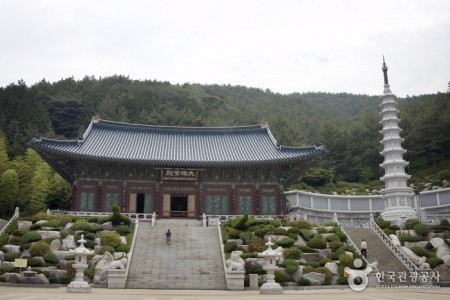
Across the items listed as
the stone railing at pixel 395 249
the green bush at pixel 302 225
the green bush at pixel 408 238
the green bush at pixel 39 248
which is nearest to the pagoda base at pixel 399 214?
the stone railing at pixel 395 249

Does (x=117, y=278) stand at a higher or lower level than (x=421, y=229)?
lower

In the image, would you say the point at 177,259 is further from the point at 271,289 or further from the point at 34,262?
the point at 34,262

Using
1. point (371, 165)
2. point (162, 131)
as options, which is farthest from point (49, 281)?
point (371, 165)

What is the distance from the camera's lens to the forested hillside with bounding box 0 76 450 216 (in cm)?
7412

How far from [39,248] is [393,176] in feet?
98.5

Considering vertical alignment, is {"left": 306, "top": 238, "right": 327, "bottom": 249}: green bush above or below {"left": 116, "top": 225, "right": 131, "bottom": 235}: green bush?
below

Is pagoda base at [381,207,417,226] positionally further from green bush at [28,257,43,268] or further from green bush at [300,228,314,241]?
green bush at [28,257,43,268]

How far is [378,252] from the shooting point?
31766 millimetres

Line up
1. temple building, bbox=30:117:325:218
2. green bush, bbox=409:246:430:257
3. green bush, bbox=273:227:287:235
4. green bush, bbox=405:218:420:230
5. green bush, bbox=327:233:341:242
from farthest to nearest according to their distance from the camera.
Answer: temple building, bbox=30:117:325:218
green bush, bbox=405:218:420:230
green bush, bbox=273:227:287:235
green bush, bbox=327:233:341:242
green bush, bbox=409:246:430:257

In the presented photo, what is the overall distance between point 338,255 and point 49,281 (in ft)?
57.7

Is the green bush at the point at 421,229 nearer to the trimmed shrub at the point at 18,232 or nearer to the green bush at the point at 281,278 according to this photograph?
the green bush at the point at 281,278

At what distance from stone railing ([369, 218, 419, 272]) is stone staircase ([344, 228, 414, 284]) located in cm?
20

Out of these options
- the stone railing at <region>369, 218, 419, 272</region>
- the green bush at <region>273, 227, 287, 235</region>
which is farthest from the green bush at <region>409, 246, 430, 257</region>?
the green bush at <region>273, 227, 287, 235</region>

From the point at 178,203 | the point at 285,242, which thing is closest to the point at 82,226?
the point at 178,203
